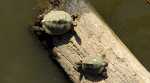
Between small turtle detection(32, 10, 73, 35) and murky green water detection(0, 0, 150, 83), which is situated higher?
small turtle detection(32, 10, 73, 35)

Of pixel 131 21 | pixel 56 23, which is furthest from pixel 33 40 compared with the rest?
pixel 131 21

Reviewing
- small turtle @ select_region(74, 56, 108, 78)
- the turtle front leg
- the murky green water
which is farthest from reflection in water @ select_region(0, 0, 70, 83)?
small turtle @ select_region(74, 56, 108, 78)

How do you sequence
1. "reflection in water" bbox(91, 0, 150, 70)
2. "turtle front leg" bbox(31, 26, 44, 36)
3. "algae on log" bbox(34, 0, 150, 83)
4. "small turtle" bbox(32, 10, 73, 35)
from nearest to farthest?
"algae on log" bbox(34, 0, 150, 83), "small turtle" bbox(32, 10, 73, 35), "turtle front leg" bbox(31, 26, 44, 36), "reflection in water" bbox(91, 0, 150, 70)

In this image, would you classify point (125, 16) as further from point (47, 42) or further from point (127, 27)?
point (47, 42)

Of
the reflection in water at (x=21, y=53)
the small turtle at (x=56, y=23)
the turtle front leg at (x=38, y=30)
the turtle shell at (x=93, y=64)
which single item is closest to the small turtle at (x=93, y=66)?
the turtle shell at (x=93, y=64)

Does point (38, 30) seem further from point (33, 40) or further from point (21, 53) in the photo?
point (21, 53)

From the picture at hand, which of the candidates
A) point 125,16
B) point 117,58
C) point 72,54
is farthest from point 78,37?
point 125,16

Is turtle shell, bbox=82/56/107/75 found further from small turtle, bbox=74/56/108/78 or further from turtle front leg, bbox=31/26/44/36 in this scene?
turtle front leg, bbox=31/26/44/36
